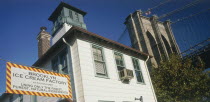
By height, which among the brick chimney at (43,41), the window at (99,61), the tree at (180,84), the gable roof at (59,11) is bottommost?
the tree at (180,84)

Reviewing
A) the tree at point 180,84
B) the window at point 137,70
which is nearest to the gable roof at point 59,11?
the window at point 137,70

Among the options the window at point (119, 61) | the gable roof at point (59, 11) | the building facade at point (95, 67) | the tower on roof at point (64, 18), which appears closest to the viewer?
the building facade at point (95, 67)

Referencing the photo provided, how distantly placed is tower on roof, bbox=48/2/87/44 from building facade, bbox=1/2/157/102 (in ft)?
2.25

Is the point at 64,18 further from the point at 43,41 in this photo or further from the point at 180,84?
the point at 180,84

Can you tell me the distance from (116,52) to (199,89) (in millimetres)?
8283

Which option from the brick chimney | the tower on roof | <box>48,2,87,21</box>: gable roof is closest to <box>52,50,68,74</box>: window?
the tower on roof

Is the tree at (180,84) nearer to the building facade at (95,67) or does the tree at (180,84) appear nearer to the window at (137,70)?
the building facade at (95,67)

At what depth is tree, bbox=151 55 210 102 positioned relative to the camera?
560 inches

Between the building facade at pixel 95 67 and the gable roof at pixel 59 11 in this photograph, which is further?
the gable roof at pixel 59 11

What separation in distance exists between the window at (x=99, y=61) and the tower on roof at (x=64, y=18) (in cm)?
382

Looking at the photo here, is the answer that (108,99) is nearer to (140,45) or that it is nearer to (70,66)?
(70,66)

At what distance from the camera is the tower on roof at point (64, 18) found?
525 inches

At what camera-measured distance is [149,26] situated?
32688mm

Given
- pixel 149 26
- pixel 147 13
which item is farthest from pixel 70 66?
pixel 147 13
